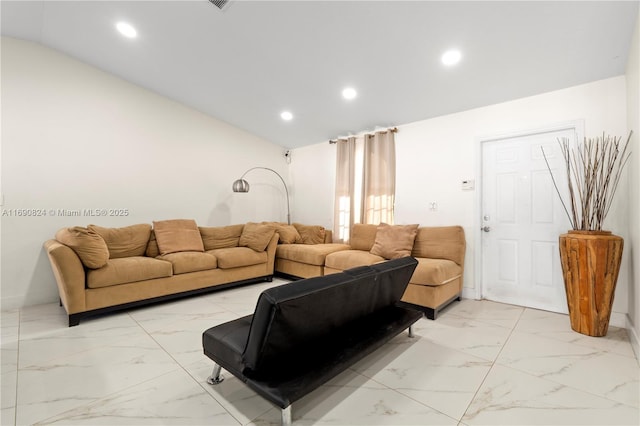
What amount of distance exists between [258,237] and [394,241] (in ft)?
6.51

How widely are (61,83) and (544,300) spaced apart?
6167mm

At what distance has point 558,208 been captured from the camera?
117 inches

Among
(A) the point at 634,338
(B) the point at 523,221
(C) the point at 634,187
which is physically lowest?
(A) the point at 634,338

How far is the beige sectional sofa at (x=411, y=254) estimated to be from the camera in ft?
9.32

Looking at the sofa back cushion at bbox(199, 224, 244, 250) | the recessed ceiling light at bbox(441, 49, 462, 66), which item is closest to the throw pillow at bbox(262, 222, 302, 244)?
the sofa back cushion at bbox(199, 224, 244, 250)

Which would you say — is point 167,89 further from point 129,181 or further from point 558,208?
point 558,208

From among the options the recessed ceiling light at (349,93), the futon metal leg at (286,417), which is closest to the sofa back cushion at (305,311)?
the futon metal leg at (286,417)

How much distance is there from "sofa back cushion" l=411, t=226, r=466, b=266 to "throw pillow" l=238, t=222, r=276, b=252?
2.09m

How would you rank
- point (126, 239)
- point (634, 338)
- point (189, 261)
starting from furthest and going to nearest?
point (126, 239) < point (189, 261) < point (634, 338)

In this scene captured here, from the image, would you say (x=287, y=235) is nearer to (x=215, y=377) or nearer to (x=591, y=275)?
(x=215, y=377)

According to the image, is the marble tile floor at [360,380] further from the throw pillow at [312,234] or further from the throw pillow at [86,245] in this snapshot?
the throw pillow at [312,234]

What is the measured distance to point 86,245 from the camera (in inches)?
106

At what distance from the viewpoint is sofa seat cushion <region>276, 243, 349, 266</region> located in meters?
3.97

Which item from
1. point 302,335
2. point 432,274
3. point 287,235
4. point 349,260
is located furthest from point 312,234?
point 302,335
